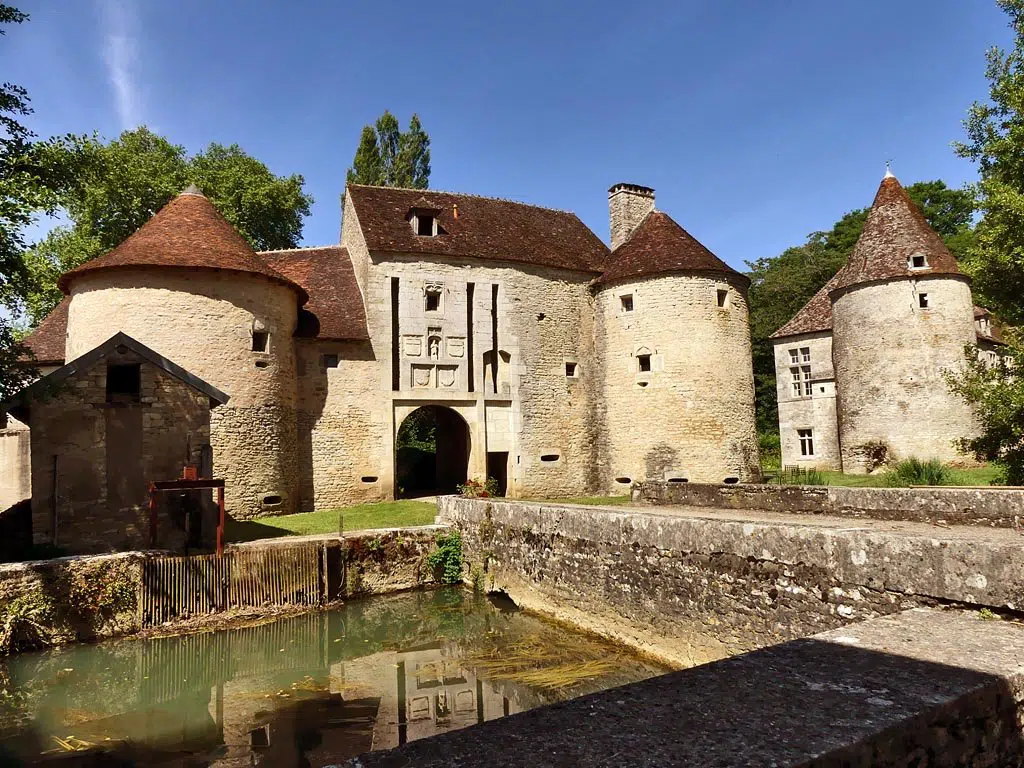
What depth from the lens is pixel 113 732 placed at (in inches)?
274

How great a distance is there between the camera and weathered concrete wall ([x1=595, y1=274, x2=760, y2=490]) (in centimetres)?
2061

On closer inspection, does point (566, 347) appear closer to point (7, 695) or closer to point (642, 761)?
point (7, 695)

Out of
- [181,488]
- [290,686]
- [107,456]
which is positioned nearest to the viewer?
[290,686]

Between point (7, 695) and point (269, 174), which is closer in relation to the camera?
point (7, 695)

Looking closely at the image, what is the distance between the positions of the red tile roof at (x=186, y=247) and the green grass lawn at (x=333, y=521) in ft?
21.8

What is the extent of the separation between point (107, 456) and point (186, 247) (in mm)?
7466

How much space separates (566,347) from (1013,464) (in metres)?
13.4

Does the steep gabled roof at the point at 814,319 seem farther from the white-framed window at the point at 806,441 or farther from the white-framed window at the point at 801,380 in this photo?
the white-framed window at the point at 806,441

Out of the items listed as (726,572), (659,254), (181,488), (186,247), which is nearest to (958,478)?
(659,254)

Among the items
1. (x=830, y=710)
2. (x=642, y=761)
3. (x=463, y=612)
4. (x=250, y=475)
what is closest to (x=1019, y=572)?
(x=830, y=710)

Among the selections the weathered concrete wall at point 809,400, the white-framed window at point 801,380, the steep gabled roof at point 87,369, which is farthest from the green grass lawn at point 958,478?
the steep gabled roof at point 87,369

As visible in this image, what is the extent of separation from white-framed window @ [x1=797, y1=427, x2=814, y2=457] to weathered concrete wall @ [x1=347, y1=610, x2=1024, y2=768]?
1006 inches

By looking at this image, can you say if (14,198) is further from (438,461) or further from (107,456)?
(438,461)

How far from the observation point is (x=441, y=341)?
2095cm
